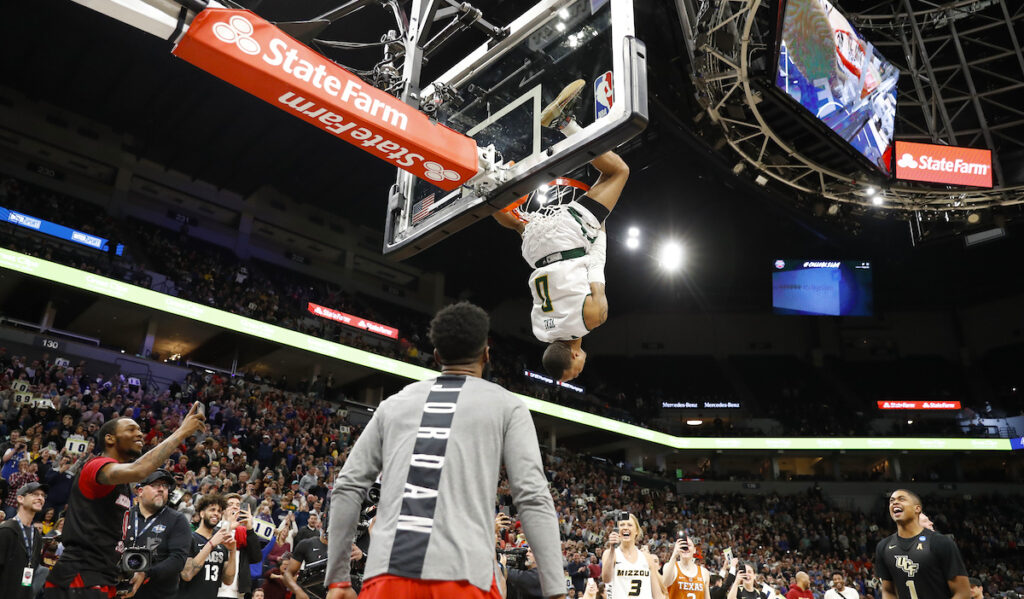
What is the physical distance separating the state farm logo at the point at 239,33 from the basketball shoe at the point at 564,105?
188 centimetres

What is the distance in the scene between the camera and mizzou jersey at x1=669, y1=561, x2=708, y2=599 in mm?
7516

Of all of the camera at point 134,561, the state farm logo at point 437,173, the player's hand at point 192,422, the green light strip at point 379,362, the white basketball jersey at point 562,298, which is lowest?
the camera at point 134,561

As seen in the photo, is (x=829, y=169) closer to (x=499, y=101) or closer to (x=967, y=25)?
(x=967, y=25)

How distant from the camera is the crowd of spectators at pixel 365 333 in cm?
2162

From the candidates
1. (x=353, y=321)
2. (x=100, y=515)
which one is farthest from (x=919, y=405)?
(x=100, y=515)

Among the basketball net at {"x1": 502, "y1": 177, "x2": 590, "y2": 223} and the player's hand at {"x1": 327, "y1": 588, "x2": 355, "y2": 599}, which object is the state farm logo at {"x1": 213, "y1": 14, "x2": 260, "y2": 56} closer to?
the basketball net at {"x1": 502, "y1": 177, "x2": 590, "y2": 223}

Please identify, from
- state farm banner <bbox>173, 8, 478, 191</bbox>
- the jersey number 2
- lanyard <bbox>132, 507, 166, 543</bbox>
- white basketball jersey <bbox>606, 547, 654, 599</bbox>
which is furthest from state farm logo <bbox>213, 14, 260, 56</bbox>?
white basketball jersey <bbox>606, 547, 654, 599</bbox>

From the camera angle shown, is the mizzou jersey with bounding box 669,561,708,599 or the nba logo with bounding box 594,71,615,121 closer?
the nba logo with bounding box 594,71,615,121

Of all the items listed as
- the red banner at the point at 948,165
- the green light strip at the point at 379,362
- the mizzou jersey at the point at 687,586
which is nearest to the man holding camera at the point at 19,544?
the mizzou jersey at the point at 687,586

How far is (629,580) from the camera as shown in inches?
278

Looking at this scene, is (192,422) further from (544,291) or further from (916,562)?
(916,562)

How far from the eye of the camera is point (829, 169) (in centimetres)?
1400

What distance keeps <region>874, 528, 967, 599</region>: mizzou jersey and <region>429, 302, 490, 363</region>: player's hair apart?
421 centimetres

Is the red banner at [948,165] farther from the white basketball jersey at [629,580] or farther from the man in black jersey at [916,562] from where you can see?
the white basketball jersey at [629,580]
